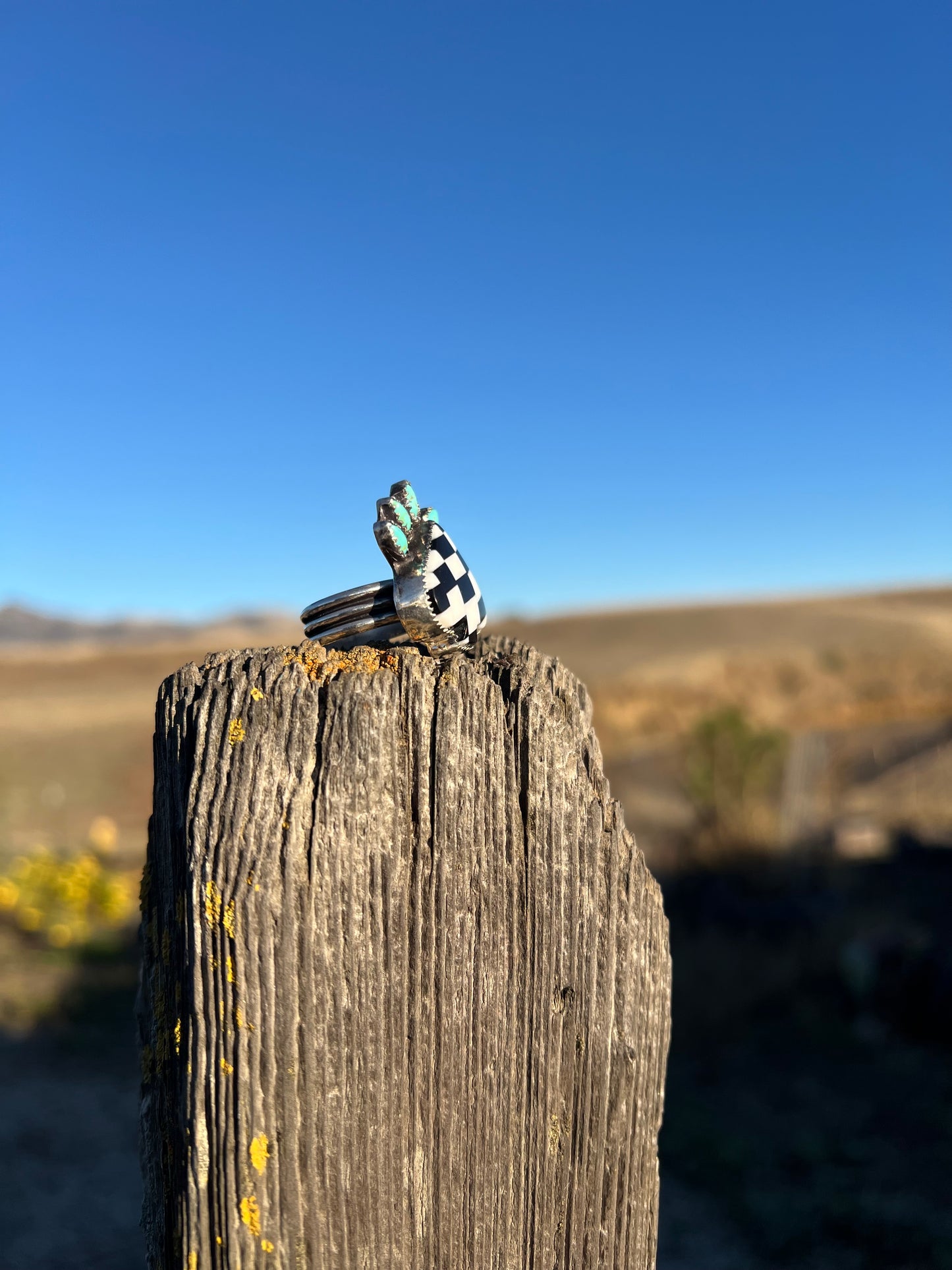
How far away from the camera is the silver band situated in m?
1.77

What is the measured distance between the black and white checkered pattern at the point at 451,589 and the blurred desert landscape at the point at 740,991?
567mm

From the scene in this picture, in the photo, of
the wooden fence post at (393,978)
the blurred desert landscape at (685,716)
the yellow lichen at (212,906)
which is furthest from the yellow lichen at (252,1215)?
A: the blurred desert landscape at (685,716)

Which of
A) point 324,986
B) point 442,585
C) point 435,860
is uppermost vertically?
point 442,585

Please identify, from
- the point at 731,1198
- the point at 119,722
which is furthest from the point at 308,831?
the point at 119,722

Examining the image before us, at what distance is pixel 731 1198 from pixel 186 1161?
4912 mm

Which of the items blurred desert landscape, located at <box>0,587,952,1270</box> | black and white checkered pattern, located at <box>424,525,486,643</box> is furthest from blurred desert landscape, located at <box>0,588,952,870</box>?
black and white checkered pattern, located at <box>424,525,486,643</box>

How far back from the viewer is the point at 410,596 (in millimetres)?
1708

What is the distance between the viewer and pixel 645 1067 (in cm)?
138

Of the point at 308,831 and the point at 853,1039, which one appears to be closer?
the point at 308,831

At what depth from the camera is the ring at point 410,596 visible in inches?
67.4

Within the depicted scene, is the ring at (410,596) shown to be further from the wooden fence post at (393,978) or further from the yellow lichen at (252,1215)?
the yellow lichen at (252,1215)

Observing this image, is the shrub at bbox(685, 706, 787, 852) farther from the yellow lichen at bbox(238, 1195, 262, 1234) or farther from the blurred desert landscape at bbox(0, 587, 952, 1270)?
the yellow lichen at bbox(238, 1195, 262, 1234)

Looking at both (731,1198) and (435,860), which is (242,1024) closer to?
(435,860)

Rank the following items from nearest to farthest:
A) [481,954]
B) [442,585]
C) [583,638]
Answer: [481,954] → [442,585] → [583,638]
